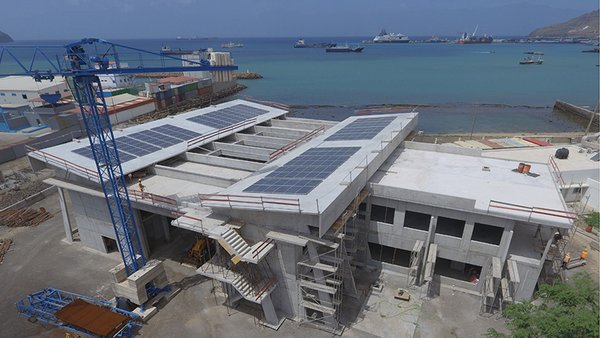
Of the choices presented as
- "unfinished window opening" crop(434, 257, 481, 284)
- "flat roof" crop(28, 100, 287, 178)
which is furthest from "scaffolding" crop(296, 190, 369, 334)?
"flat roof" crop(28, 100, 287, 178)

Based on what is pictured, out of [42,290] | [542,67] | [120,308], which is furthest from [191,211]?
[542,67]

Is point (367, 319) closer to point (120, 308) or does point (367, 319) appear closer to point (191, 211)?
point (191, 211)

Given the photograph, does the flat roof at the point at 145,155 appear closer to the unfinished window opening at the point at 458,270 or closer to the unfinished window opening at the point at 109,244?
the unfinished window opening at the point at 109,244

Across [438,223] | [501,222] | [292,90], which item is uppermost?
[501,222]

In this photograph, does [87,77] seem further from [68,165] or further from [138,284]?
[138,284]

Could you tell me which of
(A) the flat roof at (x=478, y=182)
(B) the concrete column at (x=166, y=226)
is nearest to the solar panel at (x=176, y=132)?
(B) the concrete column at (x=166, y=226)

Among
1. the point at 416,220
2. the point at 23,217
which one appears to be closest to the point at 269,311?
the point at 416,220
